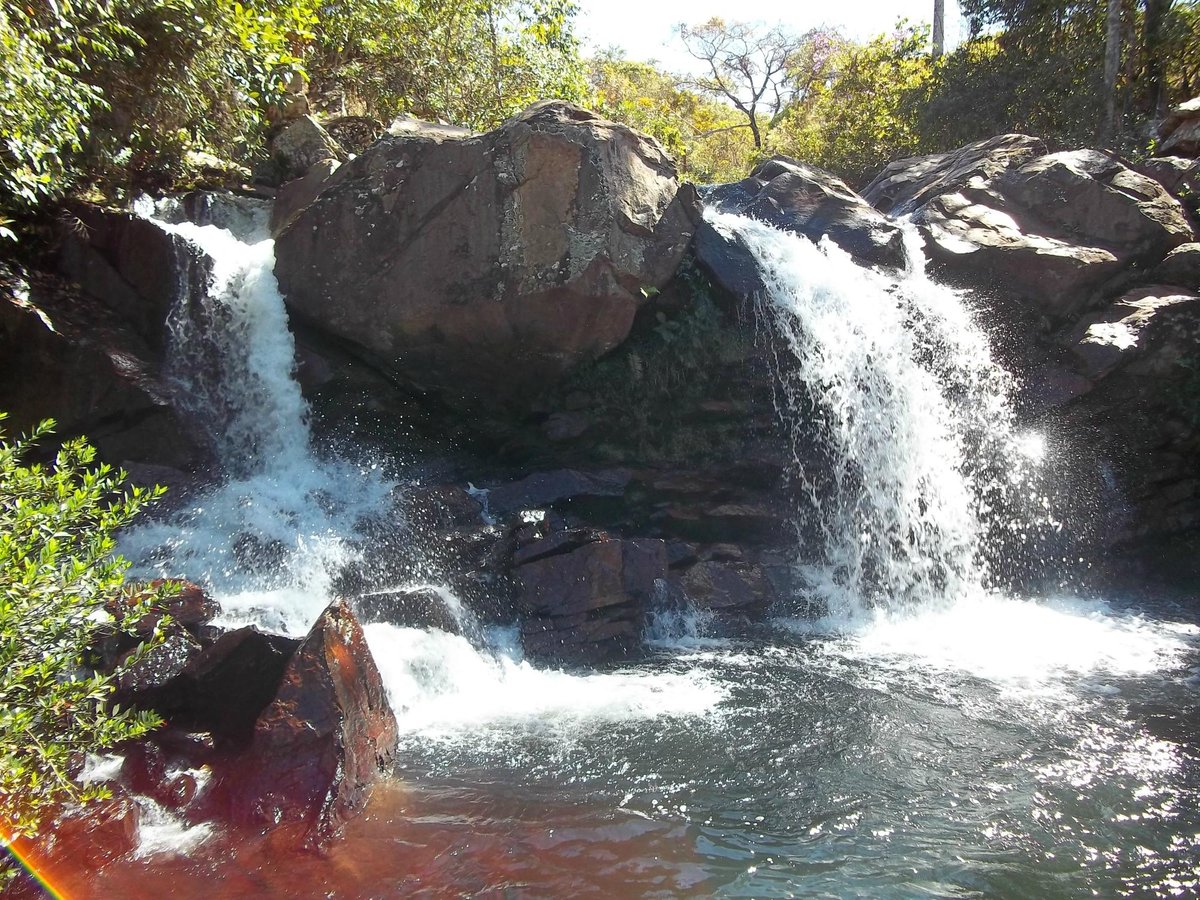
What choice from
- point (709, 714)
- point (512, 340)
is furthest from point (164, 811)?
point (512, 340)

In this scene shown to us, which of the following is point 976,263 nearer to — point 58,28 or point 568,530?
point 568,530

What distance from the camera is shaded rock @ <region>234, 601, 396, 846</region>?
5207 millimetres

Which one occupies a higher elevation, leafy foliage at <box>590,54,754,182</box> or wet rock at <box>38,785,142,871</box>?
leafy foliage at <box>590,54,754,182</box>

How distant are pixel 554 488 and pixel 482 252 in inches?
114

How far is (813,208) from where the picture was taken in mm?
13289

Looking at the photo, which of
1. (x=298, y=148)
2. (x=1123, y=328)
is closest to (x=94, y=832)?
(x=298, y=148)

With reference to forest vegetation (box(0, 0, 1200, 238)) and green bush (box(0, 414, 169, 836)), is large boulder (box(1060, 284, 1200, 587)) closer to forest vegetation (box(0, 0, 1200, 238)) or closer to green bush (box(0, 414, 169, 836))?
forest vegetation (box(0, 0, 1200, 238))

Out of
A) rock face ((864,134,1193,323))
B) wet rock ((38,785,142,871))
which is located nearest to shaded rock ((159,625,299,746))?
wet rock ((38,785,142,871))

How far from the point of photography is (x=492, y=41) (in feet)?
59.6

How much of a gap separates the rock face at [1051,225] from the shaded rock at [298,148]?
388 inches

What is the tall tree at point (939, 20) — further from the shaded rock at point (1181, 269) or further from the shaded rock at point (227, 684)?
the shaded rock at point (227, 684)

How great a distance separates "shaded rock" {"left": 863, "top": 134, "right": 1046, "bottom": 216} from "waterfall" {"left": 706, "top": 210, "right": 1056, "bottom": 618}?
10.6 feet

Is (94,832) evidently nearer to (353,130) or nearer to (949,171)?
(353,130)

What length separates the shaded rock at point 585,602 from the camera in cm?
859
